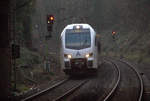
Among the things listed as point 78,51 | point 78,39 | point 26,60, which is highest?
point 78,39

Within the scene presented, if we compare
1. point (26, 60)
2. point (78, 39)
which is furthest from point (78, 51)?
point (26, 60)

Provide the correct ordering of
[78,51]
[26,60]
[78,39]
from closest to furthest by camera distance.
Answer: [78,51]
[78,39]
[26,60]


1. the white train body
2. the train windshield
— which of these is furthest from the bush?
the train windshield

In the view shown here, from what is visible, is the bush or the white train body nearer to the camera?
the white train body

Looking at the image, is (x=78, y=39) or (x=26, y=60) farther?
(x=26, y=60)

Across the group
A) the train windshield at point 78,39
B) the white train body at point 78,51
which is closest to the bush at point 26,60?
the white train body at point 78,51

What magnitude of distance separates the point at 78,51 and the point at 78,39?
3.42ft

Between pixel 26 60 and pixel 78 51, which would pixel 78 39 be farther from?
pixel 26 60

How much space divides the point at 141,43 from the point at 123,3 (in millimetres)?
20933

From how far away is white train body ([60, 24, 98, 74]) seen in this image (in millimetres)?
18828

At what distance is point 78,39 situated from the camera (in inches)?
770

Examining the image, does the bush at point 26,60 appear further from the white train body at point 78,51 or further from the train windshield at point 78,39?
the train windshield at point 78,39

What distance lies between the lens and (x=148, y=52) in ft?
112

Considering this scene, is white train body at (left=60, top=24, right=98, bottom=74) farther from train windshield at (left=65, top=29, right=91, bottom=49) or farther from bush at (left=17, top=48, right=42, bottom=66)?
bush at (left=17, top=48, right=42, bottom=66)
